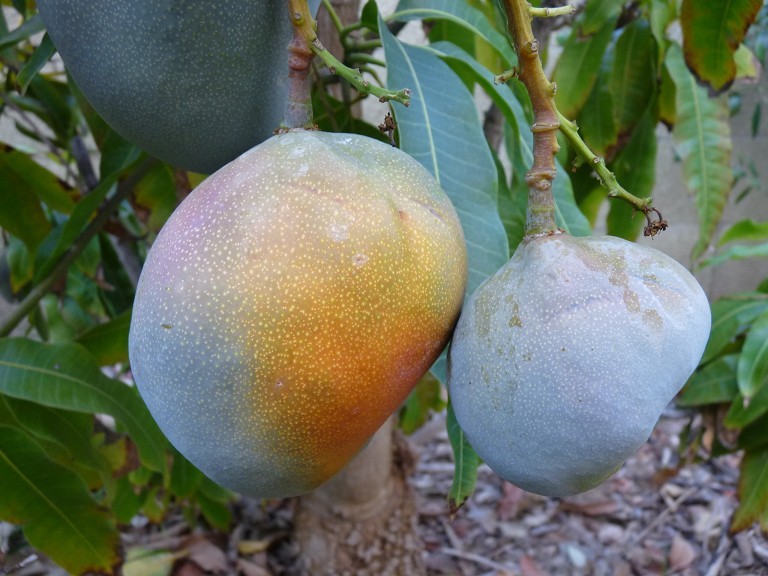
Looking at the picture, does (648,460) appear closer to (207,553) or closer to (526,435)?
(207,553)

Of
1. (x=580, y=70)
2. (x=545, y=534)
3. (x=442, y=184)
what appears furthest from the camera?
(x=545, y=534)

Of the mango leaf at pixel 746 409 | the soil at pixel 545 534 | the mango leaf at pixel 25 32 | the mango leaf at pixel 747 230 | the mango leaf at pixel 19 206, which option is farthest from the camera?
the soil at pixel 545 534

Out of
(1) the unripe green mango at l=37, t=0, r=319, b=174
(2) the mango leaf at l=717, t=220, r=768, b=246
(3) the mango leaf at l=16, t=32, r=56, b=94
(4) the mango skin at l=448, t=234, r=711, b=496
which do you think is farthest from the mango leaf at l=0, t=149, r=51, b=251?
(2) the mango leaf at l=717, t=220, r=768, b=246

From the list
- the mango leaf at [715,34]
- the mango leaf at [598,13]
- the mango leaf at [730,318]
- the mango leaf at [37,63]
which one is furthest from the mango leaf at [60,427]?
the mango leaf at [730,318]

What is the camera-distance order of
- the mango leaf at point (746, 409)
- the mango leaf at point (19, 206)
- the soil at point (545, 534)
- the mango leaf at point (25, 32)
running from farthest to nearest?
the soil at point (545, 534), the mango leaf at point (746, 409), the mango leaf at point (19, 206), the mango leaf at point (25, 32)

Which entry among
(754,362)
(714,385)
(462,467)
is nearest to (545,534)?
(714,385)

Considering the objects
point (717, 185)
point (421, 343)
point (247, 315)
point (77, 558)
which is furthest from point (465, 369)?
point (717, 185)

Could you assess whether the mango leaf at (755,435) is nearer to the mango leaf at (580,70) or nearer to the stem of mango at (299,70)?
the mango leaf at (580,70)

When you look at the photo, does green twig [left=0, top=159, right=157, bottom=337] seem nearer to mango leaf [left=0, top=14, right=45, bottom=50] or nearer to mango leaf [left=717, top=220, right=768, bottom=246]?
mango leaf [left=0, top=14, right=45, bottom=50]

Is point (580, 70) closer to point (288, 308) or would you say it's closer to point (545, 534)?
point (288, 308)
